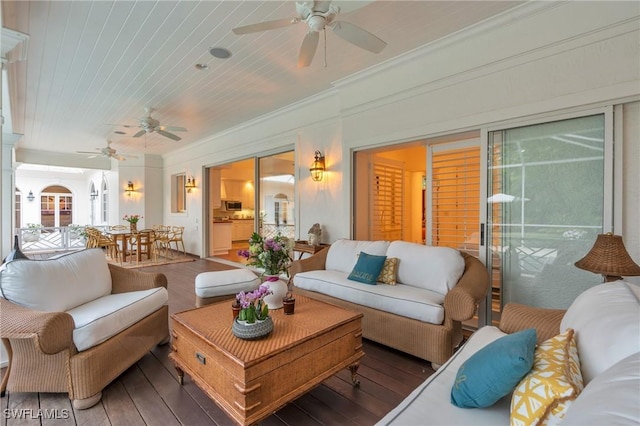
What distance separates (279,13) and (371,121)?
5.99 ft

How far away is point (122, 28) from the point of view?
300 centimetres

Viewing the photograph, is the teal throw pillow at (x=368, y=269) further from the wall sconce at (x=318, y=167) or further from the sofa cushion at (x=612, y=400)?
the sofa cushion at (x=612, y=400)

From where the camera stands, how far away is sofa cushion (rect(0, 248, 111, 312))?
84.6 inches

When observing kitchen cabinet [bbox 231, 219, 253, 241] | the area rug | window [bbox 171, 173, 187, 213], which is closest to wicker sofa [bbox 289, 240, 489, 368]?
the area rug

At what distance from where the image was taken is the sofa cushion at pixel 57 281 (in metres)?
2.15

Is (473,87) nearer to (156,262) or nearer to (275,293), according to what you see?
(275,293)

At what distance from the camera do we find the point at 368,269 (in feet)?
10.6

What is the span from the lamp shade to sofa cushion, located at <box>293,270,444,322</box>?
1090mm

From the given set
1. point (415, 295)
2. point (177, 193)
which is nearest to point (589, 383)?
point (415, 295)

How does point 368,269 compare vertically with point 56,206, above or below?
below

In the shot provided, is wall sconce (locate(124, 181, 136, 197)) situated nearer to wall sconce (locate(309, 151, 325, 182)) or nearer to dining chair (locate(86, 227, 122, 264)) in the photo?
dining chair (locate(86, 227, 122, 264))

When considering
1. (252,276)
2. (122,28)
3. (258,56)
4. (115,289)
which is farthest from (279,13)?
(115,289)

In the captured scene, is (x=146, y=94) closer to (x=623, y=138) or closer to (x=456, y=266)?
(x=456, y=266)

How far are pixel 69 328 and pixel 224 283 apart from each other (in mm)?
1572
